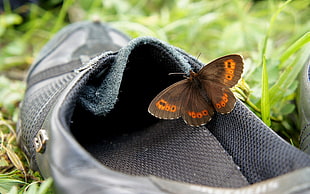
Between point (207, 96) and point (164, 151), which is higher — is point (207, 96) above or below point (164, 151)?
above

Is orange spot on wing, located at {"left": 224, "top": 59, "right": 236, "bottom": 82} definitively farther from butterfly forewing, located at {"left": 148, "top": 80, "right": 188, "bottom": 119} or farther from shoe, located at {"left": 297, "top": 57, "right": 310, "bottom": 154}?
shoe, located at {"left": 297, "top": 57, "right": 310, "bottom": 154}

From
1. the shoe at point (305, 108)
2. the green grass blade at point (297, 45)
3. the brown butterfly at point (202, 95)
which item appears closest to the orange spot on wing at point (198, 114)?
the brown butterfly at point (202, 95)

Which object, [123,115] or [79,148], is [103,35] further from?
[79,148]

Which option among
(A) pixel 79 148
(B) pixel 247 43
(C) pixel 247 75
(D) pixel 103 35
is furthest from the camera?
(B) pixel 247 43

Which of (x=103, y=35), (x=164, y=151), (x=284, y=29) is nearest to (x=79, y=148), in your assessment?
(x=164, y=151)

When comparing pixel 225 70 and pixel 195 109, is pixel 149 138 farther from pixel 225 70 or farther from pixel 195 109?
pixel 225 70

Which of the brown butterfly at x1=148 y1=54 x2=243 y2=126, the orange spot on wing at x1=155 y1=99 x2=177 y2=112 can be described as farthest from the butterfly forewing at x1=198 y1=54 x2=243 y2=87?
the orange spot on wing at x1=155 y1=99 x2=177 y2=112
